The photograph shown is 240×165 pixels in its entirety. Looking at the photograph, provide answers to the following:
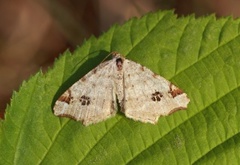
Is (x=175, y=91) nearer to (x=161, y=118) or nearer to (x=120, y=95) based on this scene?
(x=161, y=118)

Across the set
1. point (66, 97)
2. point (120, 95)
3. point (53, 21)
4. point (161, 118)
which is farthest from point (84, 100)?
point (53, 21)

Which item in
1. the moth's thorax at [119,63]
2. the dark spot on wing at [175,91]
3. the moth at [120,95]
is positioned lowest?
the dark spot on wing at [175,91]

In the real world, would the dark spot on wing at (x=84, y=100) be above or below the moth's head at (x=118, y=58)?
below

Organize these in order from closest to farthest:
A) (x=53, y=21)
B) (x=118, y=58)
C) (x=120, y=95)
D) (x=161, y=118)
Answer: (x=161, y=118)
(x=118, y=58)
(x=120, y=95)
(x=53, y=21)

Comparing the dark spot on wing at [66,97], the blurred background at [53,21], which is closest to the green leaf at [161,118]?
the dark spot on wing at [66,97]

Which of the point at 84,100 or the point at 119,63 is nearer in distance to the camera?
the point at 119,63

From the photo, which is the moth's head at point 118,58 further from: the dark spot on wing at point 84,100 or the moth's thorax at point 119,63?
the dark spot on wing at point 84,100

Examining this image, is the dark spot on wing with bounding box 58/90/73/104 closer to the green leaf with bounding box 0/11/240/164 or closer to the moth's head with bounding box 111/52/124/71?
the green leaf with bounding box 0/11/240/164
